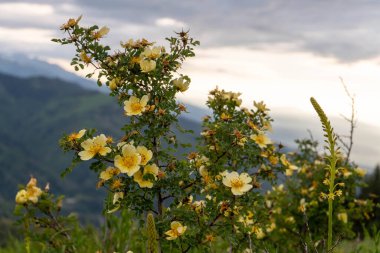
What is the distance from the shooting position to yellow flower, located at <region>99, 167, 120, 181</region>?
3.87 meters

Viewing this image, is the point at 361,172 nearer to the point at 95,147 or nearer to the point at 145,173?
the point at 145,173

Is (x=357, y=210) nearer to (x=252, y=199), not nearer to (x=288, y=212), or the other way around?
(x=288, y=212)

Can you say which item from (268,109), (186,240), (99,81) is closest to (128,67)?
(99,81)

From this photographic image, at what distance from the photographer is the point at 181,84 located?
163 inches

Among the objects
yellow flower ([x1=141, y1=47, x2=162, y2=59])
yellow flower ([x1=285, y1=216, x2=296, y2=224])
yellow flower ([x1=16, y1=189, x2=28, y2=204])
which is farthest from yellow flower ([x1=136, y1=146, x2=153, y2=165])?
yellow flower ([x1=285, y1=216, x2=296, y2=224])

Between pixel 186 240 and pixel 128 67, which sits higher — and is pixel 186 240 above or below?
below

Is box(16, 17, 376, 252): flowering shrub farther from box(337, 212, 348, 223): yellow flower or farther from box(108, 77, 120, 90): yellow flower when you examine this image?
box(337, 212, 348, 223): yellow flower

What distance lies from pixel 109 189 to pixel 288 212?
5444 mm

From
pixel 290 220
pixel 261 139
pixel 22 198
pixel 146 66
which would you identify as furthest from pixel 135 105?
pixel 290 220

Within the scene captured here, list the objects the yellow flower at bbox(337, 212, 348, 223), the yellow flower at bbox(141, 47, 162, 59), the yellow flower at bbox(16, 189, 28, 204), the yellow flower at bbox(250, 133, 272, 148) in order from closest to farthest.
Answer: the yellow flower at bbox(141, 47, 162, 59)
the yellow flower at bbox(250, 133, 272, 148)
the yellow flower at bbox(16, 189, 28, 204)
the yellow flower at bbox(337, 212, 348, 223)

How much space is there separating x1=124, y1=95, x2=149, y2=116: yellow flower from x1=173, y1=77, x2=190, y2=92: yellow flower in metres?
0.38

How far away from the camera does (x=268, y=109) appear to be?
5.40 meters

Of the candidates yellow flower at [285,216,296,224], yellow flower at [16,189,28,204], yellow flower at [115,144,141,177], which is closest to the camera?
yellow flower at [115,144,141,177]

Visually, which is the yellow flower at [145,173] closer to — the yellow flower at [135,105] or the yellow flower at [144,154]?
the yellow flower at [144,154]
